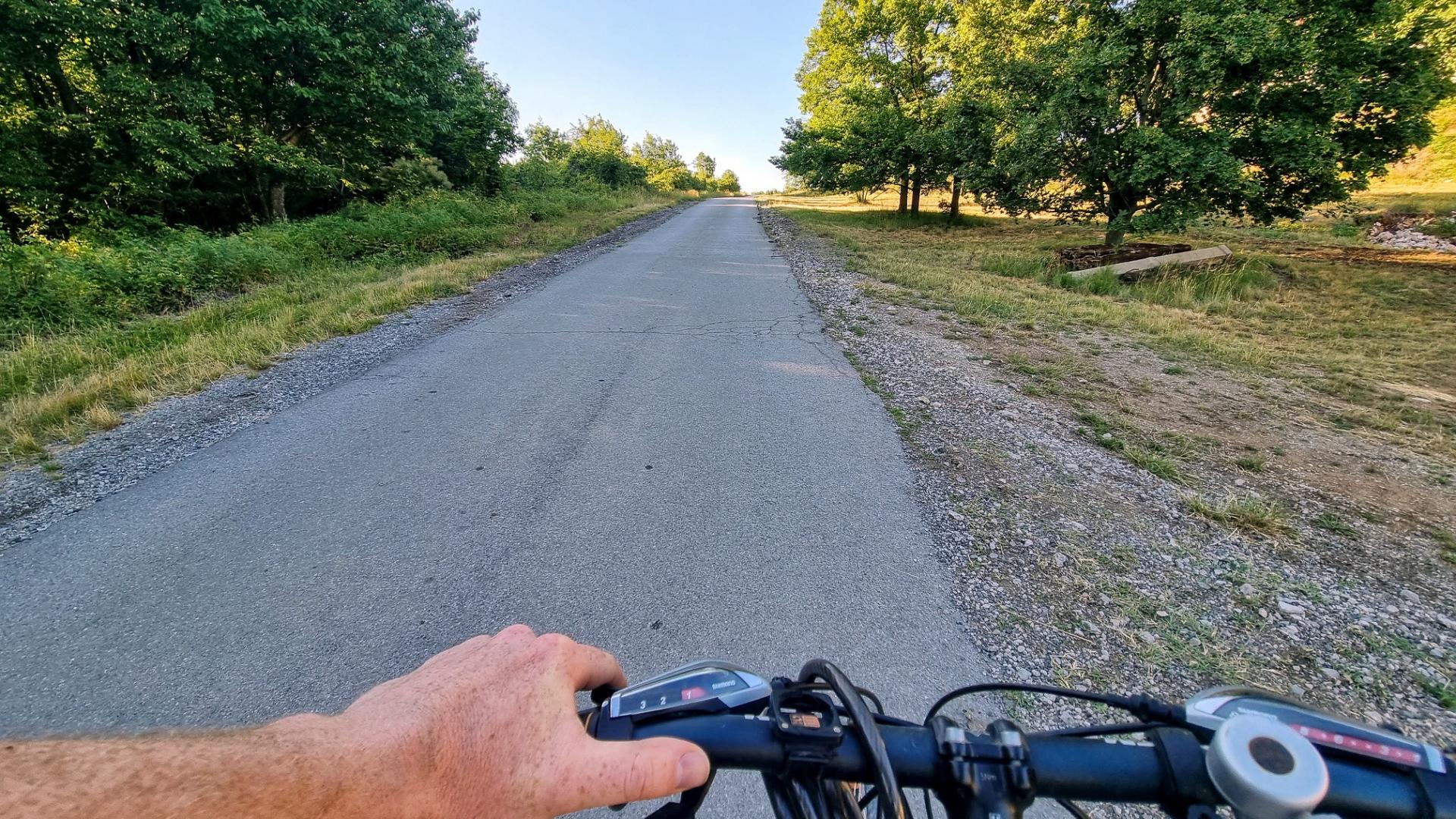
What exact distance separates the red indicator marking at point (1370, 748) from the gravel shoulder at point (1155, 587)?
133 centimetres

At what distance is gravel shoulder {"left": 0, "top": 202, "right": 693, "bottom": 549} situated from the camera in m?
3.16

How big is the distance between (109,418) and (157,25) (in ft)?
39.3

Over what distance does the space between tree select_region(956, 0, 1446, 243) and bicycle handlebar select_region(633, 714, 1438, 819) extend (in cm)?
1462

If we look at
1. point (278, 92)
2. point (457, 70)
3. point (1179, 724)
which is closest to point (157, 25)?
point (278, 92)

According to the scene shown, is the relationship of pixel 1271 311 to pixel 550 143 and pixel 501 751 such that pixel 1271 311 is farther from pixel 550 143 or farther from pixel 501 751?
pixel 550 143

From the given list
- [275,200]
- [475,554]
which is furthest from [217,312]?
[275,200]

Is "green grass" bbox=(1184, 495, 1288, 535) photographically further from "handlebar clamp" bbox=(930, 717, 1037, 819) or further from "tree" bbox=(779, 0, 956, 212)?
"tree" bbox=(779, 0, 956, 212)

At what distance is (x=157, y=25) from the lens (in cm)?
1065

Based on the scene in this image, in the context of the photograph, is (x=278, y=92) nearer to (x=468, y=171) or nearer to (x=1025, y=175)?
(x=468, y=171)

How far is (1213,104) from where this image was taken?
1159 cm

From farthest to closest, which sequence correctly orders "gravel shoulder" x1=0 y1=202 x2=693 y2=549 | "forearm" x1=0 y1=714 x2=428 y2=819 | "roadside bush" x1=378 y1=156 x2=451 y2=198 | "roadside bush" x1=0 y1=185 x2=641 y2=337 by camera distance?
"roadside bush" x1=378 y1=156 x2=451 y2=198
"roadside bush" x1=0 y1=185 x2=641 y2=337
"gravel shoulder" x1=0 y1=202 x2=693 y2=549
"forearm" x1=0 y1=714 x2=428 y2=819

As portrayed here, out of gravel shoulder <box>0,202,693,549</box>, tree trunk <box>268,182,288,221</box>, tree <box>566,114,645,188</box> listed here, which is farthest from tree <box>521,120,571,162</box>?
gravel shoulder <box>0,202,693,549</box>

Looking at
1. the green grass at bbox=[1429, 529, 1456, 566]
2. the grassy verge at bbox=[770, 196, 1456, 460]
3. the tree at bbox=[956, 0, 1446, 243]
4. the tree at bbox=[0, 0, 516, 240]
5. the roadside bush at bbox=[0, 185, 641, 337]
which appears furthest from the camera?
the tree at bbox=[0, 0, 516, 240]

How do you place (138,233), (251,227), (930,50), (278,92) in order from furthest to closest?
(930,50) < (278,92) < (251,227) < (138,233)
